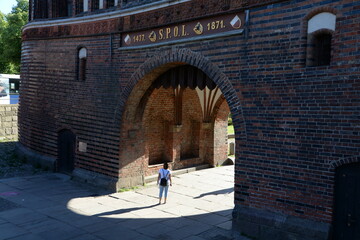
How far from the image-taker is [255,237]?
26.1ft

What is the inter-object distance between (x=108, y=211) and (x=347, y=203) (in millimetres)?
5811

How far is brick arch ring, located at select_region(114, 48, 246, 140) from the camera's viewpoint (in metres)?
8.31

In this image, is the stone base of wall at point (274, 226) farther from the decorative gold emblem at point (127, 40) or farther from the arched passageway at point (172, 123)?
the decorative gold emblem at point (127, 40)

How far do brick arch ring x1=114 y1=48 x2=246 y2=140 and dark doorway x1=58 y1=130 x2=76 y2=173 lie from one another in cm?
273

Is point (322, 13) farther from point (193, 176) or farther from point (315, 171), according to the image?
point (193, 176)

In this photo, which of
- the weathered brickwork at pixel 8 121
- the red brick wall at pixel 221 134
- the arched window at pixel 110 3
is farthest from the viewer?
the weathered brickwork at pixel 8 121

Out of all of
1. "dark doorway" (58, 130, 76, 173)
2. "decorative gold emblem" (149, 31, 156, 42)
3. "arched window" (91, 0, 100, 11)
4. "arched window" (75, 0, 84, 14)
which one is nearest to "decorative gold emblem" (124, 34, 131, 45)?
"decorative gold emblem" (149, 31, 156, 42)

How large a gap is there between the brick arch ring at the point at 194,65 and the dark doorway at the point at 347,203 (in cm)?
220

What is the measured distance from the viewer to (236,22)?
8312 millimetres

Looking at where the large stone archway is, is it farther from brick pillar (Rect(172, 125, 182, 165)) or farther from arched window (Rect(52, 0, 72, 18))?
arched window (Rect(52, 0, 72, 18))

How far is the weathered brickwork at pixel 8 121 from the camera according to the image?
2100 cm

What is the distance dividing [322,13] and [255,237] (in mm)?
4719

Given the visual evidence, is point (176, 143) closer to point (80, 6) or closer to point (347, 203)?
point (80, 6)

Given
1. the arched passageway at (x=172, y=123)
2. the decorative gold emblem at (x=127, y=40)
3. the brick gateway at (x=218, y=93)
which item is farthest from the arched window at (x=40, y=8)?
the arched passageway at (x=172, y=123)
